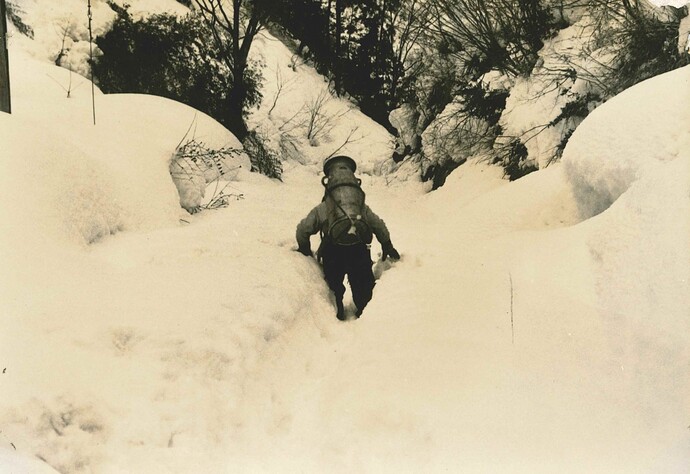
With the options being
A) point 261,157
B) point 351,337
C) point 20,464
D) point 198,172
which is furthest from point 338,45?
point 20,464

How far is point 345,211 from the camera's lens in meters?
3.89

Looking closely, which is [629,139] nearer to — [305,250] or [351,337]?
[351,337]

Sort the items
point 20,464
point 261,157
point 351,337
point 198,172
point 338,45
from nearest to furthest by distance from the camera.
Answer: point 20,464 < point 351,337 < point 198,172 < point 261,157 < point 338,45

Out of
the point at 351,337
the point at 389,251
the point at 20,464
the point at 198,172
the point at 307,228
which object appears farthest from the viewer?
the point at 198,172

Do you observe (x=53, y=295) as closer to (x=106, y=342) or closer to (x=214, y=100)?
(x=106, y=342)

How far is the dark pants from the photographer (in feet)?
12.8

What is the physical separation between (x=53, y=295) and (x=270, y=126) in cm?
788

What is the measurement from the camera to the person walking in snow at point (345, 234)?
152 inches

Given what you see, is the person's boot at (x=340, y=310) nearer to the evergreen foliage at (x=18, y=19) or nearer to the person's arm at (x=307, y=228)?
the person's arm at (x=307, y=228)

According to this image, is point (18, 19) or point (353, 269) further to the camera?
point (18, 19)

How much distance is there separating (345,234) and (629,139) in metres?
1.86

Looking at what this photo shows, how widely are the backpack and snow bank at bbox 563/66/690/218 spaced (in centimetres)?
161

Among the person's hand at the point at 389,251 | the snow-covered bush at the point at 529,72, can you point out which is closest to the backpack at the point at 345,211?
the person's hand at the point at 389,251

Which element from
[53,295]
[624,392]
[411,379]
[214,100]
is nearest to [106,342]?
[53,295]
